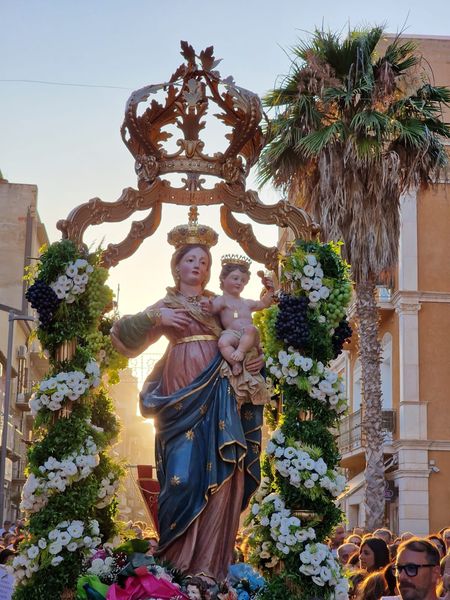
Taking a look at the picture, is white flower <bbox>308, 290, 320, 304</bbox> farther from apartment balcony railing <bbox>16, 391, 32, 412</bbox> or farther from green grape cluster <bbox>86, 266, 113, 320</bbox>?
apartment balcony railing <bbox>16, 391, 32, 412</bbox>

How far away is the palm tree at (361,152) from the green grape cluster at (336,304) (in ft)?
33.3

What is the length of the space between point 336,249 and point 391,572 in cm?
273

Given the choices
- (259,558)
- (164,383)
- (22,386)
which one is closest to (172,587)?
(259,558)

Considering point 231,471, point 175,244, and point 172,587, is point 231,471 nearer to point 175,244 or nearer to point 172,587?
point 172,587

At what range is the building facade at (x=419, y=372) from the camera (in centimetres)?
2991

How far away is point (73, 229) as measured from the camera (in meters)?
10.1

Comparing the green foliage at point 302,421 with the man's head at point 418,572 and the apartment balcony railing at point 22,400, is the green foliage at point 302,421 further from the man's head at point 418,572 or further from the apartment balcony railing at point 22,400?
the apartment balcony railing at point 22,400

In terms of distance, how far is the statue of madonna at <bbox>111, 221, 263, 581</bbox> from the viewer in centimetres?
939

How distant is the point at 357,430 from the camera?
33.3m

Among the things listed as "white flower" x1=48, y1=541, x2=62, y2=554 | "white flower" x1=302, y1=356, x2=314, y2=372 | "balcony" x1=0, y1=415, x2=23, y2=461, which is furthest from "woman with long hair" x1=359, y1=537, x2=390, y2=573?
"balcony" x1=0, y1=415, x2=23, y2=461

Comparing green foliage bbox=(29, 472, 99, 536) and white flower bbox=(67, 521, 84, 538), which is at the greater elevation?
green foliage bbox=(29, 472, 99, 536)

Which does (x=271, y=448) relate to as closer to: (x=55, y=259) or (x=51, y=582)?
(x=51, y=582)

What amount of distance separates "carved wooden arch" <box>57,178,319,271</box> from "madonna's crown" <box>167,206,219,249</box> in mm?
296

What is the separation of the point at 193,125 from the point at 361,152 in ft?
32.1
